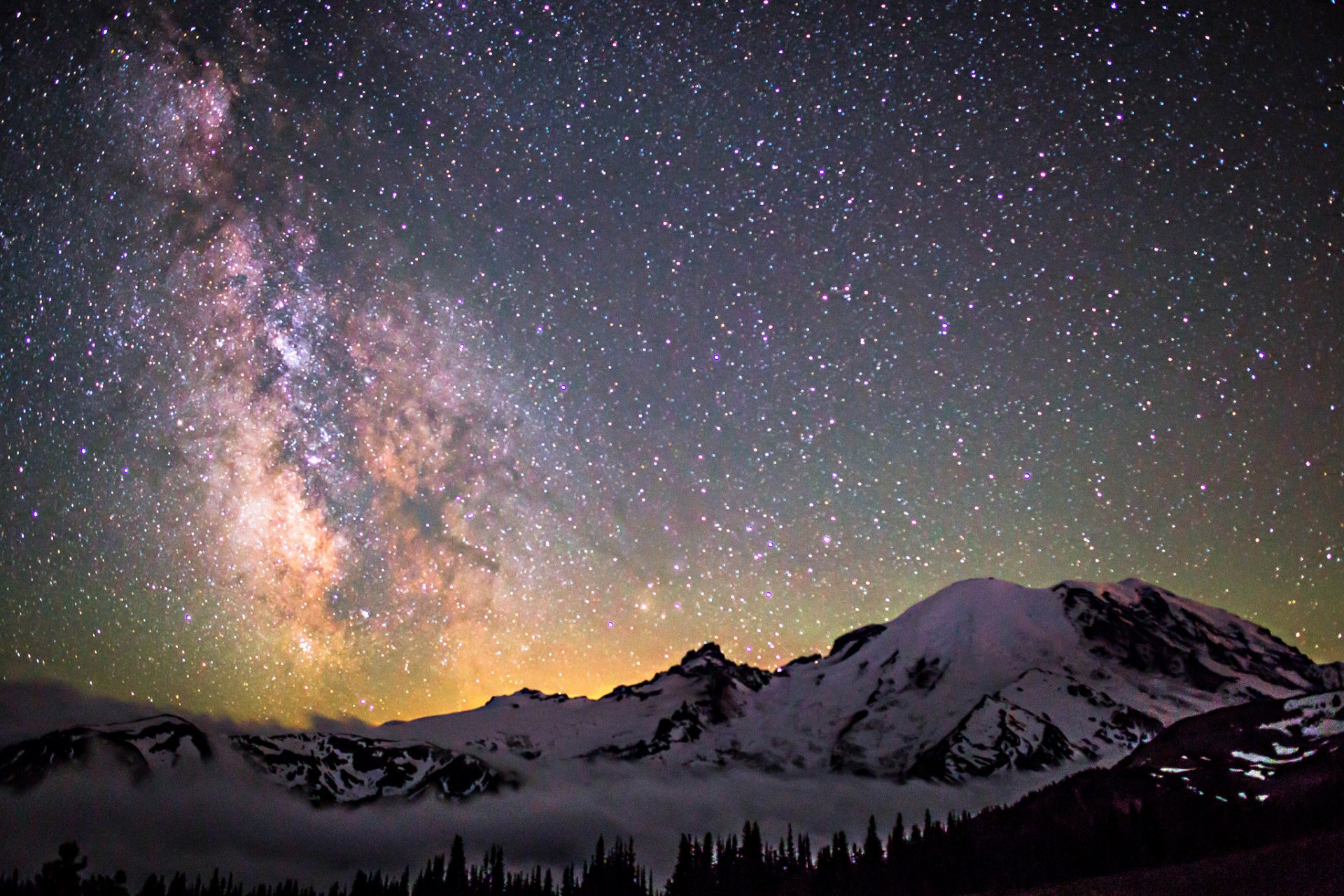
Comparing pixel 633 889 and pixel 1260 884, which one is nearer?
pixel 1260 884

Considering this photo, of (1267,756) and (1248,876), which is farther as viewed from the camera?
(1267,756)

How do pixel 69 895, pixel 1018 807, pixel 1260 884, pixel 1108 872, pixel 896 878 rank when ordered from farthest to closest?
pixel 1018 807
pixel 896 878
pixel 1108 872
pixel 1260 884
pixel 69 895

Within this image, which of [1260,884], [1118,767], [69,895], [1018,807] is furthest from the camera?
[1118,767]

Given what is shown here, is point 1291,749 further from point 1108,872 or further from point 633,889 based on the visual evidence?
point 633,889

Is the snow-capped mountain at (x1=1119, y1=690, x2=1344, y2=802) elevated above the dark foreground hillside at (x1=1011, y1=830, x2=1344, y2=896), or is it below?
above

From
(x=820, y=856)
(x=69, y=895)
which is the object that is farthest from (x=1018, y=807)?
(x=69, y=895)

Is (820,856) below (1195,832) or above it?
below

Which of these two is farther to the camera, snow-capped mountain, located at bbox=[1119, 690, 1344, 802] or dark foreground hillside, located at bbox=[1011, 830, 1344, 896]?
snow-capped mountain, located at bbox=[1119, 690, 1344, 802]

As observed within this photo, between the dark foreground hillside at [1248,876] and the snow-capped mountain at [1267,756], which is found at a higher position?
the snow-capped mountain at [1267,756]

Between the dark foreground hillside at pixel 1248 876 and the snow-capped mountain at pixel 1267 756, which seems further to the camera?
the snow-capped mountain at pixel 1267 756

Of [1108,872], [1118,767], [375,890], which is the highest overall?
[1118,767]

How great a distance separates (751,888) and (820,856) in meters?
17.0

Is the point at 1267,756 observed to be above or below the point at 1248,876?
above

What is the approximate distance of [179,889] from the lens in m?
190
